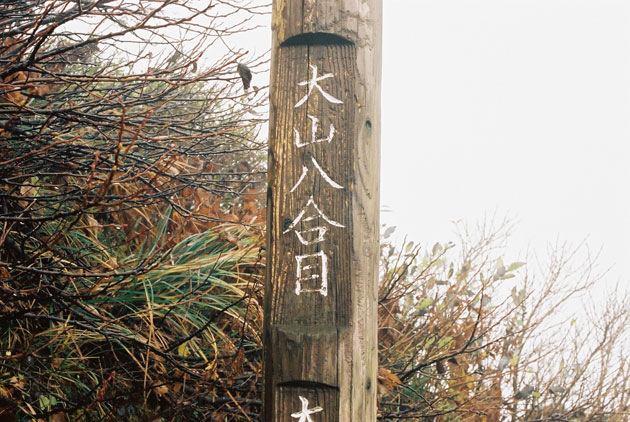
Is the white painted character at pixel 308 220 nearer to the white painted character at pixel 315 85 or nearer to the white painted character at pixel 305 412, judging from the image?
the white painted character at pixel 315 85

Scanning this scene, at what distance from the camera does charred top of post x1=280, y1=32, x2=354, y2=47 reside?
6.59 ft

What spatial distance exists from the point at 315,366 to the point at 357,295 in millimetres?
240

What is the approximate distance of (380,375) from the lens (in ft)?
10.5

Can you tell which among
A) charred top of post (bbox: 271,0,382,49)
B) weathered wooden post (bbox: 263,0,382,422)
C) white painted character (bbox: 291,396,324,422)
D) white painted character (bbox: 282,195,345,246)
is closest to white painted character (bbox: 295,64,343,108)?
weathered wooden post (bbox: 263,0,382,422)

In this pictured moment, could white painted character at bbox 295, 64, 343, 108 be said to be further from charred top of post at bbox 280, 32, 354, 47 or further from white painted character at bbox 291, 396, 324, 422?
white painted character at bbox 291, 396, 324, 422

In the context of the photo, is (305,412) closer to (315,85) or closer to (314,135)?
(314,135)

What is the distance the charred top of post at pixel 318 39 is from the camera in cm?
201

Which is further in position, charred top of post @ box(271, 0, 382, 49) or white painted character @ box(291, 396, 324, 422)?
charred top of post @ box(271, 0, 382, 49)

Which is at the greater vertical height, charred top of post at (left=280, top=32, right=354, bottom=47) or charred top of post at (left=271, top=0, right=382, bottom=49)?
charred top of post at (left=271, top=0, right=382, bottom=49)

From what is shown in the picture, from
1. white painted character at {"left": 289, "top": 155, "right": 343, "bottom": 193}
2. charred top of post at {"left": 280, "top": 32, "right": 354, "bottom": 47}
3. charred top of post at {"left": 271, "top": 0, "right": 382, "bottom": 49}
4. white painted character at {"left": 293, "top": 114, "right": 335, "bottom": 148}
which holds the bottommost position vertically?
white painted character at {"left": 289, "top": 155, "right": 343, "bottom": 193}

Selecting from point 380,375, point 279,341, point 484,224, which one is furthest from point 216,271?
point 484,224

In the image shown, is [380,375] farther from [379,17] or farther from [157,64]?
[157,64]

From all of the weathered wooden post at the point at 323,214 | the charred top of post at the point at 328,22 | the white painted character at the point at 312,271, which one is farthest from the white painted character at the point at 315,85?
the white painted character at the point at 312,271

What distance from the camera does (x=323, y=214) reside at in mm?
1938
